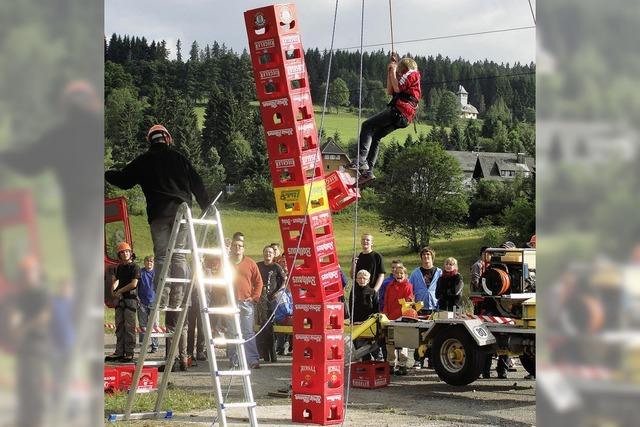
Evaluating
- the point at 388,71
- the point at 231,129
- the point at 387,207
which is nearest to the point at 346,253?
the point at 231,129

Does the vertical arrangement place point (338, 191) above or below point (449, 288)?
above

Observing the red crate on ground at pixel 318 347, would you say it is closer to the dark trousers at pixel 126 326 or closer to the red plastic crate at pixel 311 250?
the red plastic crate at pixel 311 250

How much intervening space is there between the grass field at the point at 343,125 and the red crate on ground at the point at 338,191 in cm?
93

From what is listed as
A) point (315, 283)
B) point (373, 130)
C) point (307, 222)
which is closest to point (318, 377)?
point (315, 283)

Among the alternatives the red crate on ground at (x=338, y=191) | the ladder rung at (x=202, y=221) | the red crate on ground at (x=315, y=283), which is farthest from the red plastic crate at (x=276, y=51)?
the red crate on ground at (x=315, y=283)

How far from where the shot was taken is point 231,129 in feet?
137

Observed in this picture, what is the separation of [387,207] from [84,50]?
54220mm

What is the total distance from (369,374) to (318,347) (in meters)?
3.01

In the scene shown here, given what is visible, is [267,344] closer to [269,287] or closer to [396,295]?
[269,287]

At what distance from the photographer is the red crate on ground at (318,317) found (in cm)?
973

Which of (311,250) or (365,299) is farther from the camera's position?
(365,299)

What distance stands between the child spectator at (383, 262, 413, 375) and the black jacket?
15.1 ft

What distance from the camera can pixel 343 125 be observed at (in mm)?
20625

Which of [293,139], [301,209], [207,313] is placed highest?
[293,139]
